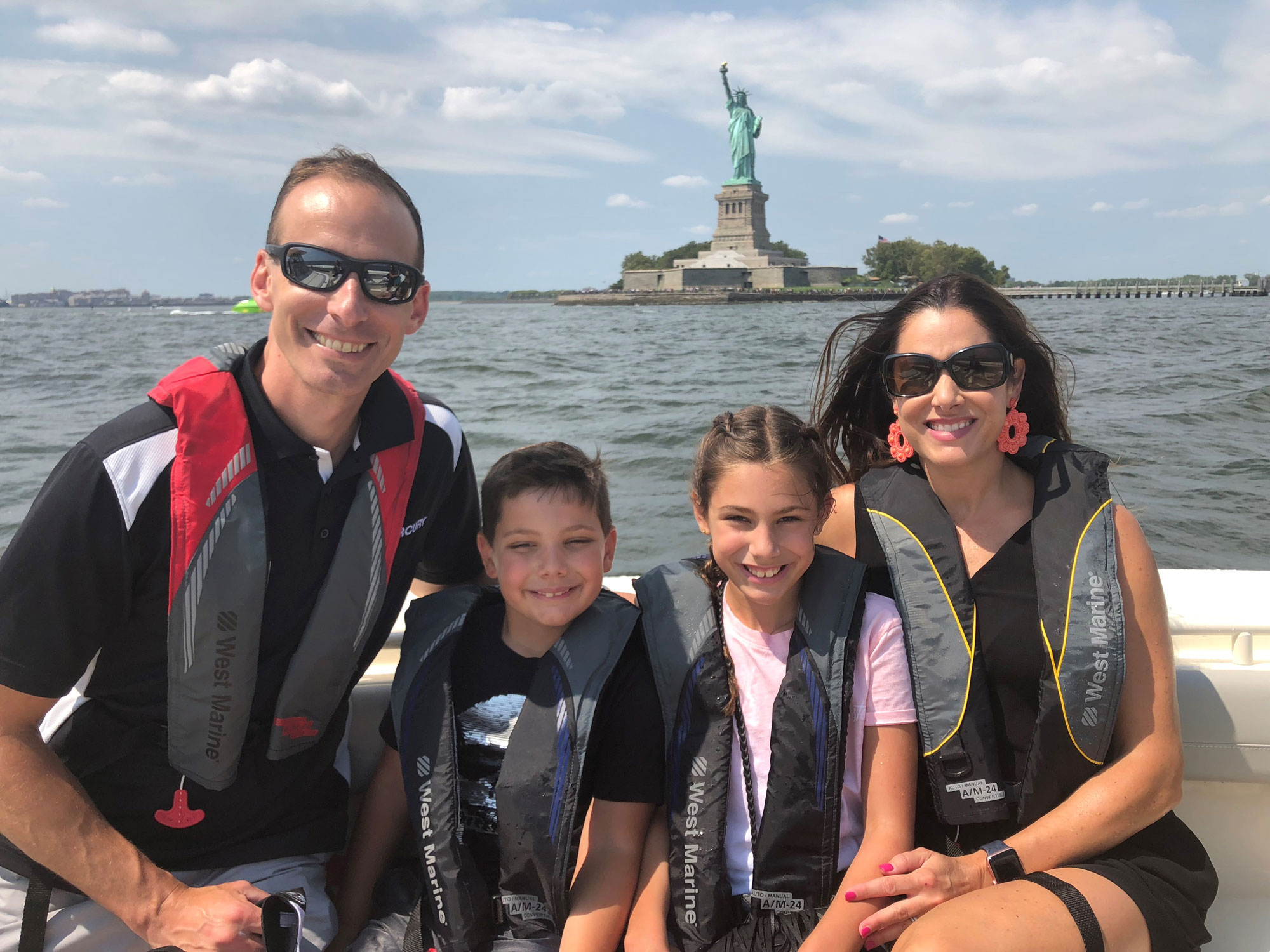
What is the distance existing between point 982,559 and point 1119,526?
0.29 m

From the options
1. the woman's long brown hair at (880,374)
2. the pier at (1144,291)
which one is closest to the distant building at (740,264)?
the pier at (1144,291)

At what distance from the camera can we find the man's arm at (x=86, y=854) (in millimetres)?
1712

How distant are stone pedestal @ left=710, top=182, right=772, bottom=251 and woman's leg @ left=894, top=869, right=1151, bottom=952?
67009mm

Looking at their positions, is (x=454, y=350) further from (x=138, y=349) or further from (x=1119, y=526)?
(x=1119, y=526)

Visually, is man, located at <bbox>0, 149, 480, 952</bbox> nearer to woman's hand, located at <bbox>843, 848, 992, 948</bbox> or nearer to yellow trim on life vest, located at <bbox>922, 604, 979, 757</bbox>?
woman's hand, located at <bbox>843, 848, 992, 948</bbox>

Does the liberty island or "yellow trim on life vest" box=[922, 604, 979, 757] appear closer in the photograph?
"yellow trim on life vest" box=[922, 604, 979, 757]

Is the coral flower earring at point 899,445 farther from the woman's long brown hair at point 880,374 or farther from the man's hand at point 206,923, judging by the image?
the man's hand at point 206,923

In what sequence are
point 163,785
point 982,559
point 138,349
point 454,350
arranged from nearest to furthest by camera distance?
point 163,785 < point 982,559 < point 454,350 < point 138,349

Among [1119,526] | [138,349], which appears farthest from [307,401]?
[138,349]

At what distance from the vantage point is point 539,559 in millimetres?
1979

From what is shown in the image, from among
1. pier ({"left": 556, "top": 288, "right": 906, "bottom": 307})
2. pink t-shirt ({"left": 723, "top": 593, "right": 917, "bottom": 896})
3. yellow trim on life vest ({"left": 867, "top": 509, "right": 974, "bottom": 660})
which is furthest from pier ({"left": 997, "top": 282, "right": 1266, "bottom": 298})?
pink t-shirt ({"left": 723, "top": 593, "right": 917, "bottom": 896})

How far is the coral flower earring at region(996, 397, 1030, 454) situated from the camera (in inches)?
86.7

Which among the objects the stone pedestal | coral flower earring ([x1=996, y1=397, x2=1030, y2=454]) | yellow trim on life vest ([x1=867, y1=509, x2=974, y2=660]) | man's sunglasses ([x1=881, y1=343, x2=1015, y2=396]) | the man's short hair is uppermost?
the stone pedestal

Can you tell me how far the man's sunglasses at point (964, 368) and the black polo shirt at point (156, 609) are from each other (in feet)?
3.70
